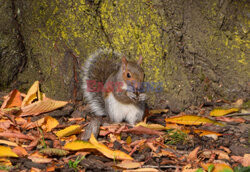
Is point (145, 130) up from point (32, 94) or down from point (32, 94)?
down

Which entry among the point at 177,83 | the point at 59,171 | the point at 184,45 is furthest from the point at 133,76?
the point at 59,171

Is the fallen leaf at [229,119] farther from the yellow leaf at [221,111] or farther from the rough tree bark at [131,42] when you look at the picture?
the rough tree bark at [131,42]

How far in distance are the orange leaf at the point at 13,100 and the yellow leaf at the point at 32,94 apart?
0.04m

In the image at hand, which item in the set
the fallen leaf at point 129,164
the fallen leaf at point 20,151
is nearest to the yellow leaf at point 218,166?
the fallen leaf at point 129,164

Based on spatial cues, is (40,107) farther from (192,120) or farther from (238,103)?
(238,103)

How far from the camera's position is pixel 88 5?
2131mm

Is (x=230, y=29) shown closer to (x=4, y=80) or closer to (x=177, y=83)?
(x=177, y=83)

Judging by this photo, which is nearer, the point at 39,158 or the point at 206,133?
the point at 39,158

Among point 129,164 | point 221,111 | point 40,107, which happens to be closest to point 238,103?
point 221,111

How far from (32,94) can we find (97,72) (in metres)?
0.52

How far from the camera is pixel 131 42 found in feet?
7.33

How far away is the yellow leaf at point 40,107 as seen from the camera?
1.99m

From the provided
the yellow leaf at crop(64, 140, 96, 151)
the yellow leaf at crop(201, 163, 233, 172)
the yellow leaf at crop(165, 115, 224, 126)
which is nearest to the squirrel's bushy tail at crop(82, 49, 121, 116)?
the yellow leaf at crop(165, 115, 224, 126)

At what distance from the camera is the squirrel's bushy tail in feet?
7.21
